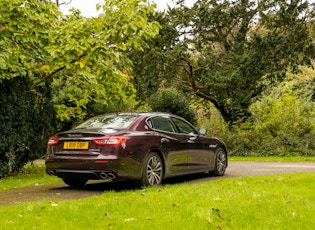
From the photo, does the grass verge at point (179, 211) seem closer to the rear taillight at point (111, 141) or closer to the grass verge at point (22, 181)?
the rear taillight at point (111, 141)

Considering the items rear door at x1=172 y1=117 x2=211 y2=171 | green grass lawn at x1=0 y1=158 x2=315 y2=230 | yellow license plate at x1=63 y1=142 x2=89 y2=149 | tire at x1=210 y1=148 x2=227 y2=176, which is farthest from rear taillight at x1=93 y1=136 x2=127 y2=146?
tire at x1=210 y1=148 x2=227 y2=176

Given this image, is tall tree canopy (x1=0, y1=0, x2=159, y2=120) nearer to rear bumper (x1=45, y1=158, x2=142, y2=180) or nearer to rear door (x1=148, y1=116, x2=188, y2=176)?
rear door (x1=148, y1=116, x2=188, y2=176)

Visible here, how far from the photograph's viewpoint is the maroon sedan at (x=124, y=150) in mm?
8000

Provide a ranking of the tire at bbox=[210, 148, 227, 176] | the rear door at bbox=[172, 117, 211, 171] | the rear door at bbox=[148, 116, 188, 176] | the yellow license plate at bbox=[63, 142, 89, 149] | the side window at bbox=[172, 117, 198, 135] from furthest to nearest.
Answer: the tire at bbox=[210, 148, 227, 176] → the side window at bbox=[172, 117, 198, 135] → the rear door at bbox=[172, 117, 211, 171] → the rear door at bbox=[148, 116, 188, 176] → the yellow license plate at bbox=[63, 142, 89, 149]

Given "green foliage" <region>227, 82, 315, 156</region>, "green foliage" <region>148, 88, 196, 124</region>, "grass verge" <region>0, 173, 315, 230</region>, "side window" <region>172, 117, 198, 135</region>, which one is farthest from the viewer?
"green foliage" <region>148, 88, 196, 124</region>

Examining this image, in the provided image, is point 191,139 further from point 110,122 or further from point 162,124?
point 110,122

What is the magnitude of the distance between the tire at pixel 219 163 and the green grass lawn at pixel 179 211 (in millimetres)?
3384

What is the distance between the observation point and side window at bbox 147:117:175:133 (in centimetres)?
909

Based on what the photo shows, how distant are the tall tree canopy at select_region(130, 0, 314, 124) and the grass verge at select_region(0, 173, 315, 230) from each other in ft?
56.5

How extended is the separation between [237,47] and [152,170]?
57.7ft

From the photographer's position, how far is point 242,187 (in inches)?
317

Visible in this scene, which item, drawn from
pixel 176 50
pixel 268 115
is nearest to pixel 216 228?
pixel 268 115

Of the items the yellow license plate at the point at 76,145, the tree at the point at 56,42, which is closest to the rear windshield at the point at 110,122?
the yellow license plate at the point at 76,145

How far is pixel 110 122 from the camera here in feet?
29.0
